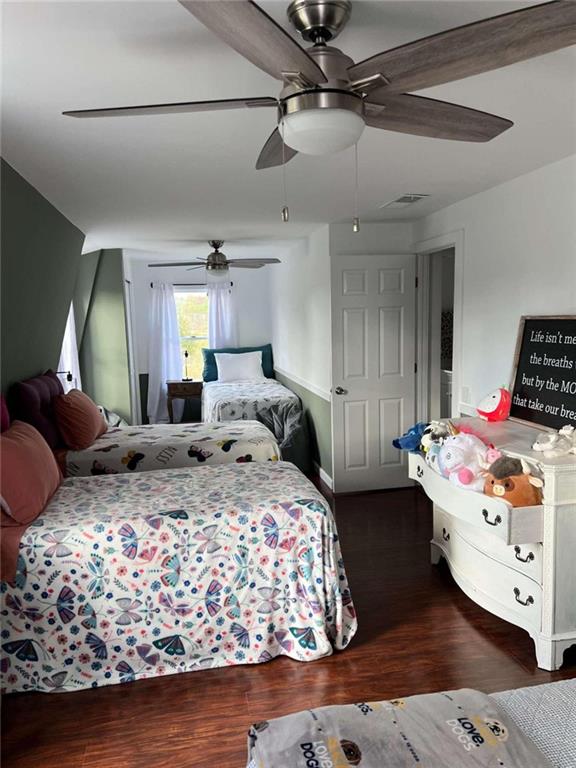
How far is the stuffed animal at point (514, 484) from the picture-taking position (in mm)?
2354

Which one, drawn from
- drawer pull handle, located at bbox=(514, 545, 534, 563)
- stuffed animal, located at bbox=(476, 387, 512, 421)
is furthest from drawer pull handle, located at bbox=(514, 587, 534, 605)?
stuffed animal, located at bbox=(476, 387, 512, 421)

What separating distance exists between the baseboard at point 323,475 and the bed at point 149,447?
1.02 metres

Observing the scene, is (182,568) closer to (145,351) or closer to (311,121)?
(311,121)

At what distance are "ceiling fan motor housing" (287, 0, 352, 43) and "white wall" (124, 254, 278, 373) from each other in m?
6.14

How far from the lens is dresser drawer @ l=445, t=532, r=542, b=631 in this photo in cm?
248

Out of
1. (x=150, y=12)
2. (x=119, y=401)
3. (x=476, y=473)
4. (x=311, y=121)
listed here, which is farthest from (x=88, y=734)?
(x=119, y=401)

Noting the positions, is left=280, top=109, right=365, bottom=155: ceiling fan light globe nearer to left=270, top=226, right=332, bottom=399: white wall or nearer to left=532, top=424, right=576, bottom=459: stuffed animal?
left=532, top=424, right=576, bottom=459: stuffed animal

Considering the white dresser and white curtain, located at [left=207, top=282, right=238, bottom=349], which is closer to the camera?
the white dresser

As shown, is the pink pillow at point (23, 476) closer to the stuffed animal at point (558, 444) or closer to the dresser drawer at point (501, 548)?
the dresser drawer at point (501, 548)

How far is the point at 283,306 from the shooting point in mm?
6926

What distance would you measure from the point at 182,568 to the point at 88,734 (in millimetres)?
668

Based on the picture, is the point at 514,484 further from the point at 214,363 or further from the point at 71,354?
the point at 214,363

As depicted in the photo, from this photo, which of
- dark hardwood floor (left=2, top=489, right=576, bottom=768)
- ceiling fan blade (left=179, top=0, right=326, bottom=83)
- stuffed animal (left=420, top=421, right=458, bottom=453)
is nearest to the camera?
ceiling fan blade (left=179, top=0, right=326, bottom=83)

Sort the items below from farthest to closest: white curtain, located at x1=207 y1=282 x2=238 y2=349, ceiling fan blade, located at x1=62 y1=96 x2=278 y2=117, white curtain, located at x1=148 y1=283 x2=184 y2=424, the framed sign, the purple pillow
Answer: white curtain, located at x1=207 y1=282 x2=238 y2=349 < white curtain, located at x1=148 y1=283 x2=184 y2=424 < the framed sign < the purple pillow < ceiling fan blade, located at x1=62 y1=96 x2=278 y2=117
